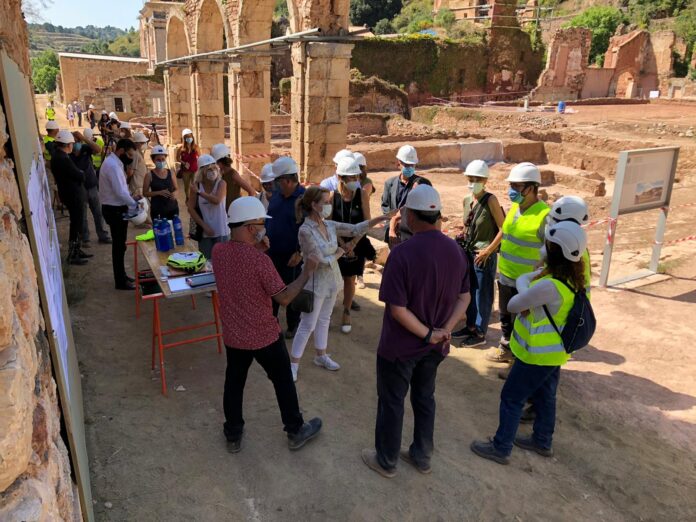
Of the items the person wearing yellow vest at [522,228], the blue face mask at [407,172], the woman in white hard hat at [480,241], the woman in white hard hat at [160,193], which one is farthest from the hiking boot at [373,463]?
the woman in white hard hat at [160,193]

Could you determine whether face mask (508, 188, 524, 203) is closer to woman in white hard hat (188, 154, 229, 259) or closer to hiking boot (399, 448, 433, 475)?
hiking boot (399, 448, 433, 475)

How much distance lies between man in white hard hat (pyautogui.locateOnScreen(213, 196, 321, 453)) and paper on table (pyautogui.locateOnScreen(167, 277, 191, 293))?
86 cm

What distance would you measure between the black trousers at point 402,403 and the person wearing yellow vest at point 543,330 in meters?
0.52

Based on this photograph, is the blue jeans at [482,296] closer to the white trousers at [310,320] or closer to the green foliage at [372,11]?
the white trousers at [310,320]

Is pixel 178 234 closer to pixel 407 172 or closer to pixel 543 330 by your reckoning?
pixel 407 172

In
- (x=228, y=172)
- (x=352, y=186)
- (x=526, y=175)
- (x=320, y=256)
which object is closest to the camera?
(x=320, y=256)

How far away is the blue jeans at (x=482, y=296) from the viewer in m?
5.10

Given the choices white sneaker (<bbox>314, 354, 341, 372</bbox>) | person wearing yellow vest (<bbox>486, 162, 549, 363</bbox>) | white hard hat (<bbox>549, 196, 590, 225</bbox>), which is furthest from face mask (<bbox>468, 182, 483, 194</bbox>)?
white sneaker (<bbox>314, 354, 341, 372</bbox>)

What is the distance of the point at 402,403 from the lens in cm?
320

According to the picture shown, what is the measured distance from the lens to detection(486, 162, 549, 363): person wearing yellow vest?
4224 mm

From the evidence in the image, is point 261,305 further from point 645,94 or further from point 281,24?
point 645,94

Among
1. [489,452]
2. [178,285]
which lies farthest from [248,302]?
[489,452]

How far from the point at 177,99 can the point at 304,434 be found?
15507mm

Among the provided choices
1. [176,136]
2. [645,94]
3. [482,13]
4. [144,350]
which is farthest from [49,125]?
[482,13]
